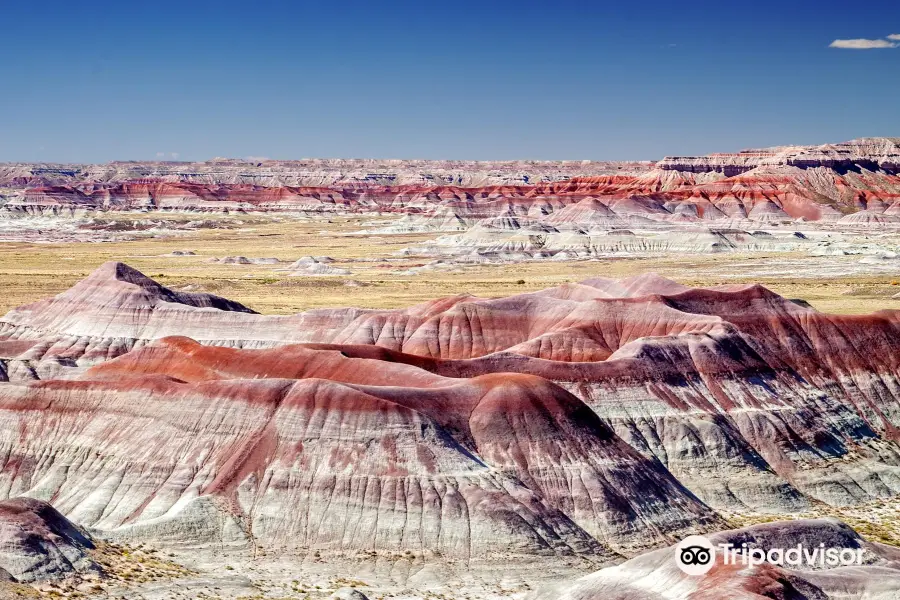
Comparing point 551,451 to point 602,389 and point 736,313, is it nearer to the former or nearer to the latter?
point 602,389

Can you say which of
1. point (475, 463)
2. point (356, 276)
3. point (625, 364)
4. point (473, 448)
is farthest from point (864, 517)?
point (356, 276)

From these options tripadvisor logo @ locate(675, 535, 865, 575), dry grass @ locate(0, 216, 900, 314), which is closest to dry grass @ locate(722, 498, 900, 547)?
tripadvisor logo @ locate(675, 535, 865, 575)

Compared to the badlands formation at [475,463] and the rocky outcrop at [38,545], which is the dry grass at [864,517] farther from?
the rocky outcrop at [38,545]

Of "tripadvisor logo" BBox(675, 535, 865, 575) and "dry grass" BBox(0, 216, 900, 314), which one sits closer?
"tripadvisor logo" BBox(675, 535, 865, 575)

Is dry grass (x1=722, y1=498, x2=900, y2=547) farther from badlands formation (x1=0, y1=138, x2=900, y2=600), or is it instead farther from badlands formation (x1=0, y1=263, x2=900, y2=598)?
badlands formation (x1=0, y1=263, x2=900, y2=598)

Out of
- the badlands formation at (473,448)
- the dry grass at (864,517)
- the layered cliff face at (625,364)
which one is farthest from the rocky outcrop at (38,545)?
the dry grass at (864,517)
